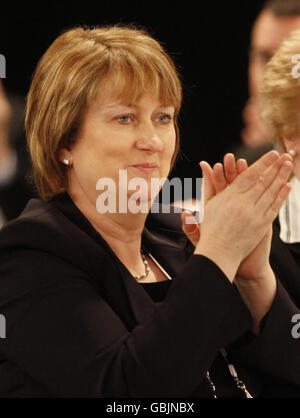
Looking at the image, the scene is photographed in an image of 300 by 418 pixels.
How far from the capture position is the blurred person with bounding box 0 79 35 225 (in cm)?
269

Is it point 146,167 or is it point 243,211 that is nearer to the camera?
point 243,211

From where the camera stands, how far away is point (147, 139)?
152cm

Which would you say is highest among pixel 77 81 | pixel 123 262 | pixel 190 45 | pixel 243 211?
pixel 77 81

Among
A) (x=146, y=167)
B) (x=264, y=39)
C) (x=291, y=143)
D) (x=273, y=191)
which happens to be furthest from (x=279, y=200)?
(x=264, y=39)

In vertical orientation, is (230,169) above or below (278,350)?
above

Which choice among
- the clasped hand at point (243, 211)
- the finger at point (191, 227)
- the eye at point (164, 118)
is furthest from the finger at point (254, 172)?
the eye at point (164, 118)

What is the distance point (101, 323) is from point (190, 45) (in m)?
1.76

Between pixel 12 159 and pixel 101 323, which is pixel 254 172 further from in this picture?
pixel 12 159

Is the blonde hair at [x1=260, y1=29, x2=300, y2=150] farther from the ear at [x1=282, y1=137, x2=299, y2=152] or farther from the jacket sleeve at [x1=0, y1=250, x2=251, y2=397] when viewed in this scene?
the jacket sleeve at [x1=0, y1=250, x2=251, y2=397]

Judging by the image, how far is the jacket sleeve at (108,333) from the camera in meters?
1.30

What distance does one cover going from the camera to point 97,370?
1.32 meters

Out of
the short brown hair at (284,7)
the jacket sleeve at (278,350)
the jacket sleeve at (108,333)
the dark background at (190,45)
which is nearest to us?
the jacket sleeve at (108,333)

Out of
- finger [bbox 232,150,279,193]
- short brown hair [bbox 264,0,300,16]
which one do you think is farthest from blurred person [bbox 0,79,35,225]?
finger [bbox 232,150,279,193]

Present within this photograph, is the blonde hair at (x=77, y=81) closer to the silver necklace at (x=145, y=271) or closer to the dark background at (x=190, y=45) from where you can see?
the silver necklace at (x=145, y=271)
